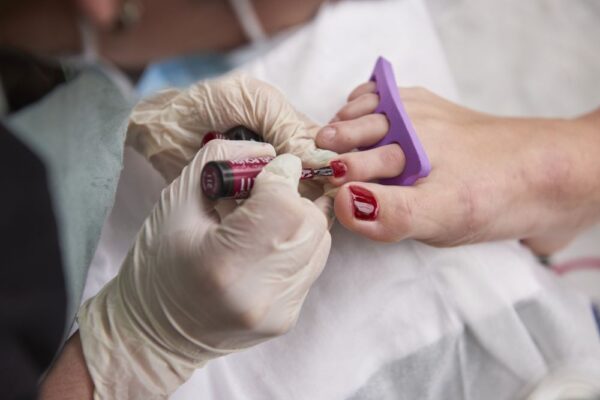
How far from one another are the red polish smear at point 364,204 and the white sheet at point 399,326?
0.39ft

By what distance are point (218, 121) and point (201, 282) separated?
28cm

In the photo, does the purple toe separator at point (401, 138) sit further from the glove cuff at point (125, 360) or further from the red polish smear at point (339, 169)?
the glove cuff at point (125, 360)

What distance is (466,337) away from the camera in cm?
81

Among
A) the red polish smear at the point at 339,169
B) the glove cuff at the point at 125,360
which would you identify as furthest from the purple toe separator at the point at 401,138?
the glove cuff at the point at 125,360

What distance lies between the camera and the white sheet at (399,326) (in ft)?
2.44

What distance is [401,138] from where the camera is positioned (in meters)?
0.73

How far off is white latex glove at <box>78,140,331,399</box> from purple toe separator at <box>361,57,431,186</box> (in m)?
0.13

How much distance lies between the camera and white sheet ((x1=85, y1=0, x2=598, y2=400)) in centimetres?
74

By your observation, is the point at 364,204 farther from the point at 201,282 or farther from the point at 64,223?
the point at 64,223

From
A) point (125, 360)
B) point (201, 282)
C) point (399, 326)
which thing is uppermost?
point (201, 282)

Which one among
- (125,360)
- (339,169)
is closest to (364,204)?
(339,169)

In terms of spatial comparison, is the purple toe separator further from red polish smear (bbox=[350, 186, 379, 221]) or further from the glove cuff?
the glove cuff

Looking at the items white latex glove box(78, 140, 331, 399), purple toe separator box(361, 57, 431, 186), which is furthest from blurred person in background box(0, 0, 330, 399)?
purple toe separator box(361, 57, 431, 186)

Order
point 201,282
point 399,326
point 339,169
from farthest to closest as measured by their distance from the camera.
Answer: point 399,326 < point 339,169 < point 201,282
